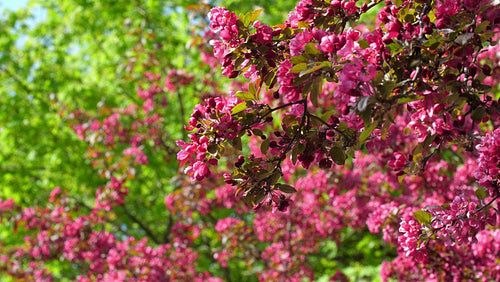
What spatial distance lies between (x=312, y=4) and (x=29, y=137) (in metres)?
8.59

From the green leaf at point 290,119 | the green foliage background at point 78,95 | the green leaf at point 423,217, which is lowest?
the green leaf at point 423,217

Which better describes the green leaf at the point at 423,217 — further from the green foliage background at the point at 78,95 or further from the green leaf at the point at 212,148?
the green foliage background at the point at 78,95

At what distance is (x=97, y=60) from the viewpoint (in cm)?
995

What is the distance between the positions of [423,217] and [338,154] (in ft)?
1.88

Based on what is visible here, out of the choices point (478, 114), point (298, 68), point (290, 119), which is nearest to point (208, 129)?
point (290, 119)

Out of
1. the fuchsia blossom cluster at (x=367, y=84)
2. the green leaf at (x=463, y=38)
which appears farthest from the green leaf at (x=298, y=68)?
the green leaf at (x=463, y=38)

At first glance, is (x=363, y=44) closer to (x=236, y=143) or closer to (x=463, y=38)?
(x=463, y=38)

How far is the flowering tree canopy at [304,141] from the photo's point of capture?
5.59 feet

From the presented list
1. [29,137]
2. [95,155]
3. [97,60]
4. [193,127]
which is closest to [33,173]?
[29,137]

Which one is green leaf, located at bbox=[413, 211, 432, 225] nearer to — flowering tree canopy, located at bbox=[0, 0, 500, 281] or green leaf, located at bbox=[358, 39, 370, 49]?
flowering tree canopy, located at bbox=[0, 0, 500, 281]

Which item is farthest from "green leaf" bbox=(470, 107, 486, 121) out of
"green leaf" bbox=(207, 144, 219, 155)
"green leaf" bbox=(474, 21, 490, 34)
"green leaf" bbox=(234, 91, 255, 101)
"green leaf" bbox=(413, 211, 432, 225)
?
"green leaf" bbox=(207, 144, 219, 155)

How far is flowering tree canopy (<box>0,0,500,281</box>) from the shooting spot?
170 centimetres

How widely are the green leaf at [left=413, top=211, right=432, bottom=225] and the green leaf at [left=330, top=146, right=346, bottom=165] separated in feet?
1.66

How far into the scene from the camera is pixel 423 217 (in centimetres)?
203
